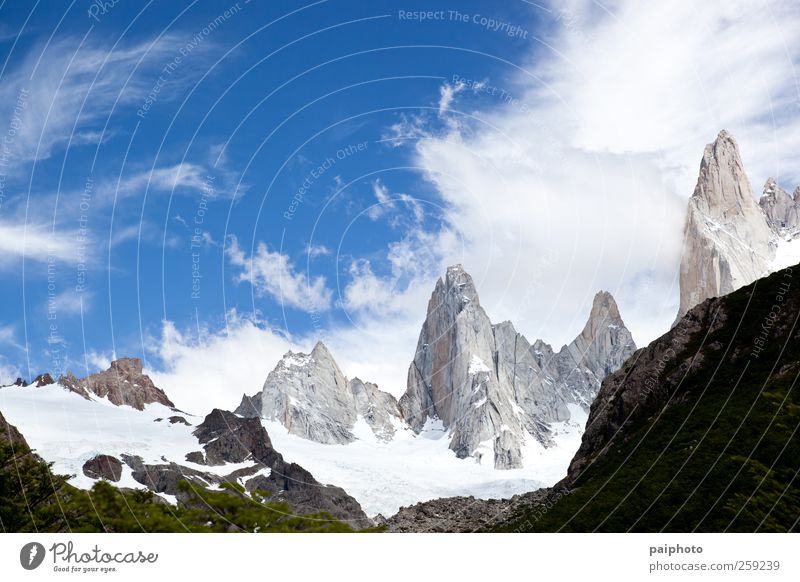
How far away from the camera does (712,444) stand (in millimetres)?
82500

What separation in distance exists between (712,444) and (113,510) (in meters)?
66.4

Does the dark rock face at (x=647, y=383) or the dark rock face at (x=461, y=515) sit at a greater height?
the dark rock face at (x=647, y=383)

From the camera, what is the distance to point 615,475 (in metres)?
94.1

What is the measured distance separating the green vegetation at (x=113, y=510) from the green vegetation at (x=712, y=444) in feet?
99.7

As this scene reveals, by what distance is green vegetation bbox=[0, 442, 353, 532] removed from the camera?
37.2 metres
